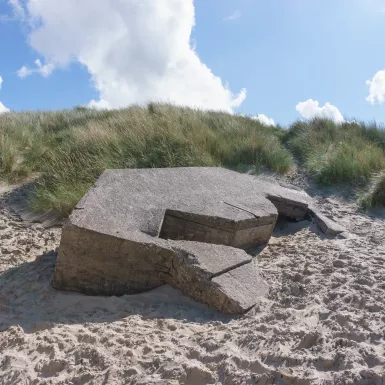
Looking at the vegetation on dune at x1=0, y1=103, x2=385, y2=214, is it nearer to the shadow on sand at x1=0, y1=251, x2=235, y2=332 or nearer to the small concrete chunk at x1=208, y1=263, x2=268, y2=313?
the shadow on sand at x1=0, y1=251, x2=235, y2=332

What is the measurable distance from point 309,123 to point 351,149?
373 centimetres

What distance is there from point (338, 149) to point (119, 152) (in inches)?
152

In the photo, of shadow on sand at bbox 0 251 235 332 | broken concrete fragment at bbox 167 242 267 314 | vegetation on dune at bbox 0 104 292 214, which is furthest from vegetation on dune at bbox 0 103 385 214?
broken concrete fragment at bbox 167 242 267 314

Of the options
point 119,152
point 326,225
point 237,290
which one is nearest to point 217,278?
point 237,290

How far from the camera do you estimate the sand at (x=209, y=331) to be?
2180mm

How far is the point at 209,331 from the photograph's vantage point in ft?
8.66

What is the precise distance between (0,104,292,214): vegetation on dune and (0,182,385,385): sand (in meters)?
2.31

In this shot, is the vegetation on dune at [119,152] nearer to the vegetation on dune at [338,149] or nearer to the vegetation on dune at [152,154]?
the vegetation on dune at [152,154]

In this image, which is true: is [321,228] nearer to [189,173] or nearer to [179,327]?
[189,173]

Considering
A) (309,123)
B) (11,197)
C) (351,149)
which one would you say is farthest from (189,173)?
(309,123)

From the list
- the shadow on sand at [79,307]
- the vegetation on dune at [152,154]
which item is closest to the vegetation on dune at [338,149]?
the vegetation on dune at [152,154]

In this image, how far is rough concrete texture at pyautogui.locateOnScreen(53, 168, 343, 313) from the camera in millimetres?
3129

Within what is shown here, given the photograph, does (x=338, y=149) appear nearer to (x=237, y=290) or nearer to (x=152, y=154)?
(x=152, y=154)

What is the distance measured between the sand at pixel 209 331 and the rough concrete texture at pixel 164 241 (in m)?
0.11
